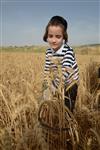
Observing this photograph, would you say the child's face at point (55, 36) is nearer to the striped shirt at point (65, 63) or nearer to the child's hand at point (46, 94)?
the striped shirt at point (65, 63)

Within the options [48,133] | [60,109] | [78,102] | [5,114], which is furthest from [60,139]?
[78,102]

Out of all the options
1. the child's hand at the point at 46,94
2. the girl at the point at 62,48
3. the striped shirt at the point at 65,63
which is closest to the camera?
the child's hand at the point at 46,94

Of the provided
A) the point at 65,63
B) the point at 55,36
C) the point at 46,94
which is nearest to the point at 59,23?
the point at 55,36

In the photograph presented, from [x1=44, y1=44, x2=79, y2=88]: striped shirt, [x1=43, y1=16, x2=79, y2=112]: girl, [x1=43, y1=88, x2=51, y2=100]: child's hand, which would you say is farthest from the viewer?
[x1=43, y1=16, x2=79, y2=112]: girl

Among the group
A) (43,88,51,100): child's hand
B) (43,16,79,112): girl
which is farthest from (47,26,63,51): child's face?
(43,88,51,100): child's hand

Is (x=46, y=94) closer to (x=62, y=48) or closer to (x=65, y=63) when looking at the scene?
(x=65, y=63)

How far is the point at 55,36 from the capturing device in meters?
2.33

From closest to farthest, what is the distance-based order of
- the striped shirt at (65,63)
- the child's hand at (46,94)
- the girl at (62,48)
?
the child's hand at (46,94)
the striped shirt at (65,63)
the girl at (62,48)

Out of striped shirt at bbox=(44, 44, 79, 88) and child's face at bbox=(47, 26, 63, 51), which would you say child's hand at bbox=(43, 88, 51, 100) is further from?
child's face at bbox=(47, 26, 63, 51)

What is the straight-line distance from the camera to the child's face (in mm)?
2328

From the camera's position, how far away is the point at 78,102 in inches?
110

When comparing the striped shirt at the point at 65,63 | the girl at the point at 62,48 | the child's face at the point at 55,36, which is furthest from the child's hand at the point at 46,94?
the child's face at the point at 55,36

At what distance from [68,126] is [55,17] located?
840 mm

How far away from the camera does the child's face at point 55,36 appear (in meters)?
2.33
